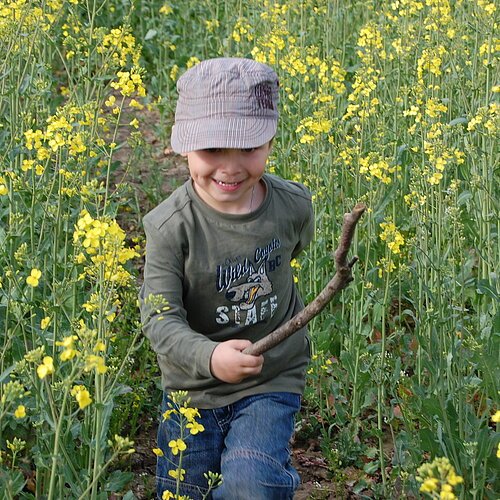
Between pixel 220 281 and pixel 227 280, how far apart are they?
20 millimetres

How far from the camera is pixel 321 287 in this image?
4.22 m

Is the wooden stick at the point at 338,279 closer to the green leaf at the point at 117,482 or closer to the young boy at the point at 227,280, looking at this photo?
the young boy at the point at 227,280

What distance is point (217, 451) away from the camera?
296 cm

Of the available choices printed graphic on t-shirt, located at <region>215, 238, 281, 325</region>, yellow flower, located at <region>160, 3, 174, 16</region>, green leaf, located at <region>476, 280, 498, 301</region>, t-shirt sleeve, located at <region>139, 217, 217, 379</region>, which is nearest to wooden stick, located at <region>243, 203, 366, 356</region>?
t-shirt sleeve, located at <region>139, 217, 217, 379</region>

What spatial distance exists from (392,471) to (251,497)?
801 mm

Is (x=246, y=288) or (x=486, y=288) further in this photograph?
(x=486, y=288)

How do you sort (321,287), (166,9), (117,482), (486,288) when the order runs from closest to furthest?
(117,482) < (486,288) < (321,287) < (166,9)

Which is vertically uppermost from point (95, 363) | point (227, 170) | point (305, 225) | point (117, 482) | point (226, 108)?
point (226, 108)

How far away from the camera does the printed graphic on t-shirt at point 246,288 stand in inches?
113

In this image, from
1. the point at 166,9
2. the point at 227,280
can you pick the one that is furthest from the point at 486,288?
the point at 166,9

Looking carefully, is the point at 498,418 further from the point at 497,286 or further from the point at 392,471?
the point at 497,286

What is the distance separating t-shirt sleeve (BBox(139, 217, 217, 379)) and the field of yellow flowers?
0.10m

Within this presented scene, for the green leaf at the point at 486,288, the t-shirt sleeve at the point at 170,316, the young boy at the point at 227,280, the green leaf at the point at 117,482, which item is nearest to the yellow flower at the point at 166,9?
the green leaf at the point at 486,288

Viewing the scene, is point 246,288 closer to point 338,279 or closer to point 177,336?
point 177,336
